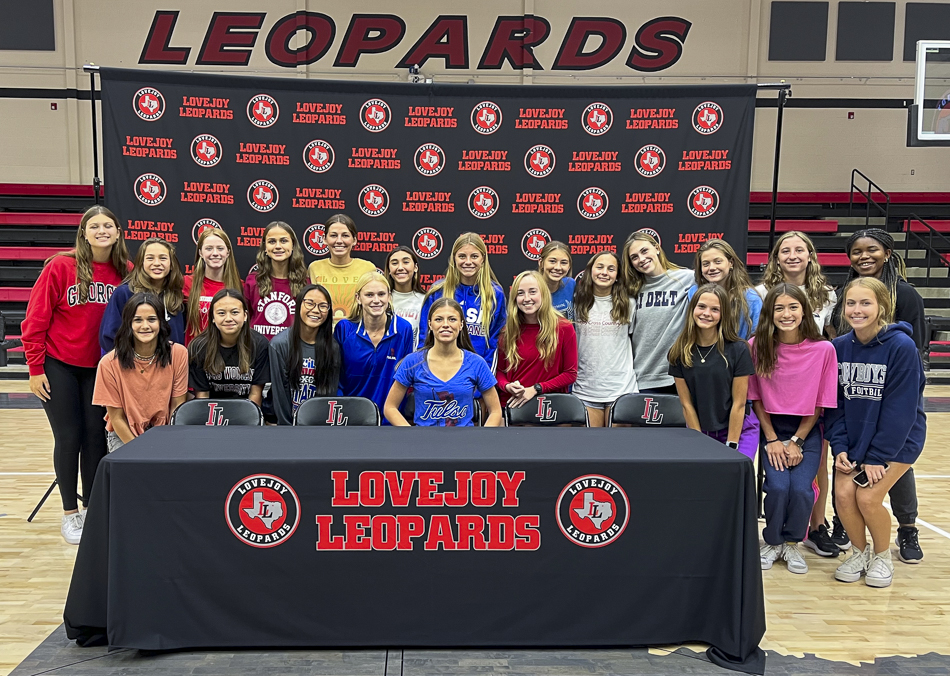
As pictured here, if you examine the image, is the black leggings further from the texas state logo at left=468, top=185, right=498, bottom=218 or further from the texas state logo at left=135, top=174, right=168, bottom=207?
the texas state logo at left=468, top=185, right=498, bottom=218

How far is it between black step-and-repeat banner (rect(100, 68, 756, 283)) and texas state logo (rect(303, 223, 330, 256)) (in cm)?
1

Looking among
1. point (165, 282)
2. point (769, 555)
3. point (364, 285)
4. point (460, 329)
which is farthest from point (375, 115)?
point (769, 555)

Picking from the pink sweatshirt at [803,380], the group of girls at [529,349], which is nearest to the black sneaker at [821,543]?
the group of girls at [529,349]

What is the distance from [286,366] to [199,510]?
1303 millimetres

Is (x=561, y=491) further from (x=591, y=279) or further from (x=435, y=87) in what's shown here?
(x=435, y=87)

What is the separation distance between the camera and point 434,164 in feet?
16.7

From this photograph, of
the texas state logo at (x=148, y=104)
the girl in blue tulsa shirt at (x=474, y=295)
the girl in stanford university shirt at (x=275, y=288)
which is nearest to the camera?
the girl in blue tulsa shirt at (x=474, y=295)

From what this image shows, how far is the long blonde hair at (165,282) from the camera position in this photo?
365 centimetres

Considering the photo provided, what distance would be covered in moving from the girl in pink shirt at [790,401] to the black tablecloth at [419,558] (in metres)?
1.03

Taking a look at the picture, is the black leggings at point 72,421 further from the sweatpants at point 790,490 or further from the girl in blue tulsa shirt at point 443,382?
the sweatpants at point 790,490

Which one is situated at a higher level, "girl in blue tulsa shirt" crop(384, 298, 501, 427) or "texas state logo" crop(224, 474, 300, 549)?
"girl in blue tulsa shirt" crop(384, 298, 501, 427)

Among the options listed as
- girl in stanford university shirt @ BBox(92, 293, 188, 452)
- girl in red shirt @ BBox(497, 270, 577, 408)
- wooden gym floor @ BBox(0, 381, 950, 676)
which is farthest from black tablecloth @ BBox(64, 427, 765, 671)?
girl in red shirt @ BBox(497, 270, 577, 408)

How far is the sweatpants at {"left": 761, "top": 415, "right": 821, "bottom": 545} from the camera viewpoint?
3.39 metres

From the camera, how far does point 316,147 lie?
5.02 meters
